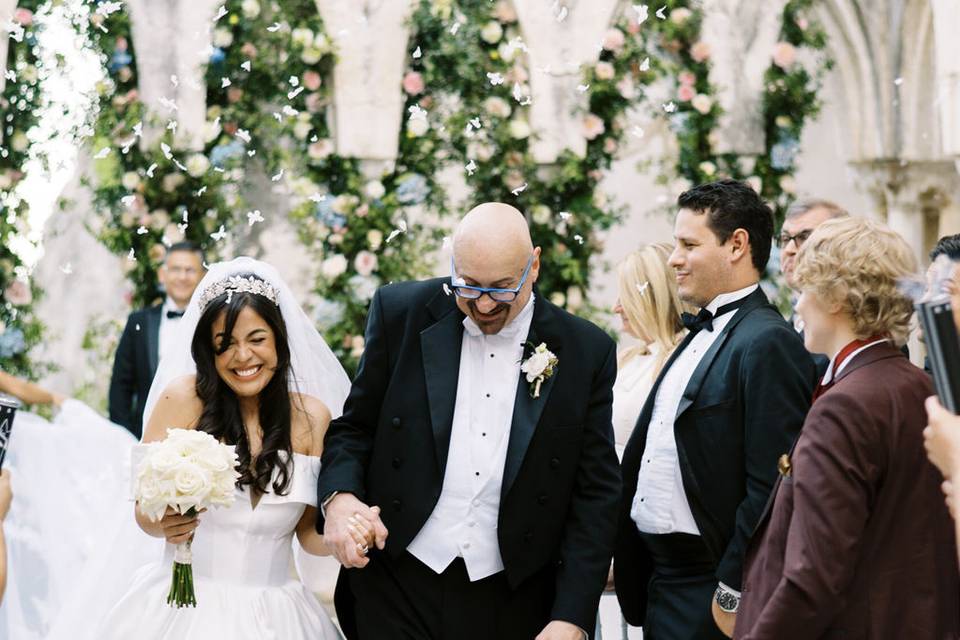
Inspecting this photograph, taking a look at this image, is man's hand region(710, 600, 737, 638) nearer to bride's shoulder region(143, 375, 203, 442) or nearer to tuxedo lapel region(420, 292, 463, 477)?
tuxedo lapel region(420, 292, 463, 477)

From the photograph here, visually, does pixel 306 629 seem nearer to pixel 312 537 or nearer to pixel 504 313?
pixel 312 537

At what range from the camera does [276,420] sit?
3764mm

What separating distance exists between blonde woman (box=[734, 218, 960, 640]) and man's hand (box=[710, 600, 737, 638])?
46cm

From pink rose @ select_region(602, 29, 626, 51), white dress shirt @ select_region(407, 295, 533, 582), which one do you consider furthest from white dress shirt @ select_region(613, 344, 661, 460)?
pink rose @ select_region(602, 29, 626, 51)

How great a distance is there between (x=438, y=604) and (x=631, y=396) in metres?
1.76

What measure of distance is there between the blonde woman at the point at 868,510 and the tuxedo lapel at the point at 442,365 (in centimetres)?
103

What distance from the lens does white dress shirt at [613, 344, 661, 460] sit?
487 cm

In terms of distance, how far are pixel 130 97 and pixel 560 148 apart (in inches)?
99.3

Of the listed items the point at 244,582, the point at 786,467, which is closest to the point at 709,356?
the point at 786,467

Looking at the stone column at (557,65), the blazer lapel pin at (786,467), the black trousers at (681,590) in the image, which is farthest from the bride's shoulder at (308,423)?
the stone column at (557,65)

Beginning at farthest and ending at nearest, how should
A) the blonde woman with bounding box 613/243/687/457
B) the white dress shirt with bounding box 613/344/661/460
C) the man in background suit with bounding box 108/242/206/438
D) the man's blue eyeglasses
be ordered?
the man in background suit with bounding box 108/242/206/438 < the white dress shirt with bounding box 613/344/661/460 < the blonde woman with bounding box 613/243/687/457 < the man's blue eyeglasses

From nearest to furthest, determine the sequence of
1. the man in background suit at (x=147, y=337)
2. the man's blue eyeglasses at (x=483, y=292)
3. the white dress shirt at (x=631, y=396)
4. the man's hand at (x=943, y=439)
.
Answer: the man's hand at (x=943, y=439)
the man's blue eyeglasses at (x=483, y=292)
the white dress shirt at (x=631, y=396)
the man in background suit at (x=147, y=337)

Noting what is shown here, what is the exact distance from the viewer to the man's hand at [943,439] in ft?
7.36

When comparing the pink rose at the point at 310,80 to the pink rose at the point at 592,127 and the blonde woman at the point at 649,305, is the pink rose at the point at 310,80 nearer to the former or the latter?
the pink rose at the point at 592,127
